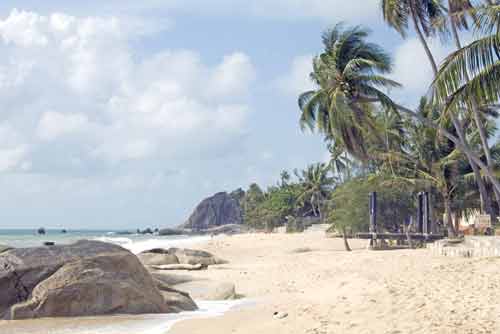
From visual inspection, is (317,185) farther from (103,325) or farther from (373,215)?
(103,325)

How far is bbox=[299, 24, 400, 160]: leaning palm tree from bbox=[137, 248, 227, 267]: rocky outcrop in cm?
762

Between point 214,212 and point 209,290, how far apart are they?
539 ft

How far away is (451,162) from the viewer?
109 ft

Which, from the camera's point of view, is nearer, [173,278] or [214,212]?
[173,278]

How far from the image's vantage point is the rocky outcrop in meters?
23.8

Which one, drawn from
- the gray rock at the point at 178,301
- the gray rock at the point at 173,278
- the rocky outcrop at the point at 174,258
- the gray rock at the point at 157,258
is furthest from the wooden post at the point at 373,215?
the gray rock at the point at 178,301

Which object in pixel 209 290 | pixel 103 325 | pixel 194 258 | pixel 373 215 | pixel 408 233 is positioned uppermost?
pixel 373 215

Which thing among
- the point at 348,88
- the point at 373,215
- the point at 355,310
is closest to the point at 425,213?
the point at 373,215

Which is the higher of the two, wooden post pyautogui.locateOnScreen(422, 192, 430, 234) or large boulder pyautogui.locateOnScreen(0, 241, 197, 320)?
wooden post pyautogui.locateOnScreen(422, 192, 430, 234)

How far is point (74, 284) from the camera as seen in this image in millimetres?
11422

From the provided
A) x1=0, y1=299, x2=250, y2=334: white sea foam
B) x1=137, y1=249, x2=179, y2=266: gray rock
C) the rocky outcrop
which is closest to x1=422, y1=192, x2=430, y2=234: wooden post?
the rocky outcrop

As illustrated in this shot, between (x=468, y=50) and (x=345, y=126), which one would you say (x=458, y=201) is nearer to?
(x=345, y=126)

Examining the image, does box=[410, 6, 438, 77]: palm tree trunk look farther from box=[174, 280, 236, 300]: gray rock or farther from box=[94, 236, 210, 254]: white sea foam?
box=[94, 236, 210, 254]: white sea foam

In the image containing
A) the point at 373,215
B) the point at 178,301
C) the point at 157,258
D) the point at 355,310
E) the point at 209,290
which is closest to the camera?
the point at 355,310
